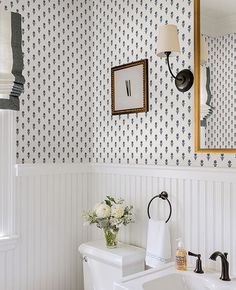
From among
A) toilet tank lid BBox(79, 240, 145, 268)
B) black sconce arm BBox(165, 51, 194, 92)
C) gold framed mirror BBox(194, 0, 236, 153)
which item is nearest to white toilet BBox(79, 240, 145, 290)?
toilet tank lid BBox(79, 240, 145, 268)

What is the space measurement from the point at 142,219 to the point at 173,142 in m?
0.58

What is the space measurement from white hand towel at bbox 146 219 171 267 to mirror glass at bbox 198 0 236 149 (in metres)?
0.55

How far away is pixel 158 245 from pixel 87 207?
0.88 meters

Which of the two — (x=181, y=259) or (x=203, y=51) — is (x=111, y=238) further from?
(x=203, y=51)

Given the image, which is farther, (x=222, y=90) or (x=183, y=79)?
(x=183, y=79)

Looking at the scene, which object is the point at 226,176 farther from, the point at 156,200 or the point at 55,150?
the point at 55,150

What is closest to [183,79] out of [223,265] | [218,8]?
[218,8]

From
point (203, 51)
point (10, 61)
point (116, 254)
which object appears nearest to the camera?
point (203, 51)

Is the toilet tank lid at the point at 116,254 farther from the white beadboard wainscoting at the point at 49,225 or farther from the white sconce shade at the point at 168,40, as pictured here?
the white sconce shade at the point at 168,40

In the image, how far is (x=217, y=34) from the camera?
207 cm

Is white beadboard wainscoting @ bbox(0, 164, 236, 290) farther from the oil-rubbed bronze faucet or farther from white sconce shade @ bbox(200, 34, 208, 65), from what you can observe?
white sconce shade @ bbox(200, 34, 208, 65)

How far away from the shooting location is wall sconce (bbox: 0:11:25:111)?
8.04 feet

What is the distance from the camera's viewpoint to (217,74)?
2061 mm

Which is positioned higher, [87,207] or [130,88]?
[130,88]
